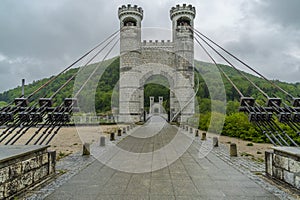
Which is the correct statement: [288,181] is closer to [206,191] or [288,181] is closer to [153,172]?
[206,191]

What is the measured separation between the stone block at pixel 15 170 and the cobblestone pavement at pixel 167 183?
0.37 meters

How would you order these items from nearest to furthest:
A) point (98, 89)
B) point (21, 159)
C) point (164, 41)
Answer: point (21, 159) < point (164, 41) < point (98, 89)

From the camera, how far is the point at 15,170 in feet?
10.6

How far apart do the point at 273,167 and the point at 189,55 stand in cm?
2091

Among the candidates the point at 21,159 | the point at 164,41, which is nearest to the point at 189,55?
the point at 164,41

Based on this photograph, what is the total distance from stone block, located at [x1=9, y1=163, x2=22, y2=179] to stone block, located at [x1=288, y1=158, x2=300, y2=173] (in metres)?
3.59

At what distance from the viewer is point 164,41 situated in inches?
1003

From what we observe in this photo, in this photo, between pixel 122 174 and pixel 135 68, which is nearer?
pixel 122 174

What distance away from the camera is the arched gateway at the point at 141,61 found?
23766mm

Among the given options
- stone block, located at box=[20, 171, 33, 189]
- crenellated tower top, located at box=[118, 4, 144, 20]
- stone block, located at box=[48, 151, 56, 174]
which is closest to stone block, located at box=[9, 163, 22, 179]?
stone block, located at box=[20, 171, 33, 189]

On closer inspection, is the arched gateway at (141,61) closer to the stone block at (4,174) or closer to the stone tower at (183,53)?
the stone tower at (183,53)

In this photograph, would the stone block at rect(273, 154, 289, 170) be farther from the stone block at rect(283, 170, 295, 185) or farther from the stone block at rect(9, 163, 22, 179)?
the stone block at rect(9, 163, 22, 179)

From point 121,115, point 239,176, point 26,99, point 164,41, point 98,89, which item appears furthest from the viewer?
point 98,89

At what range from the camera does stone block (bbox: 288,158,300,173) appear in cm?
341
